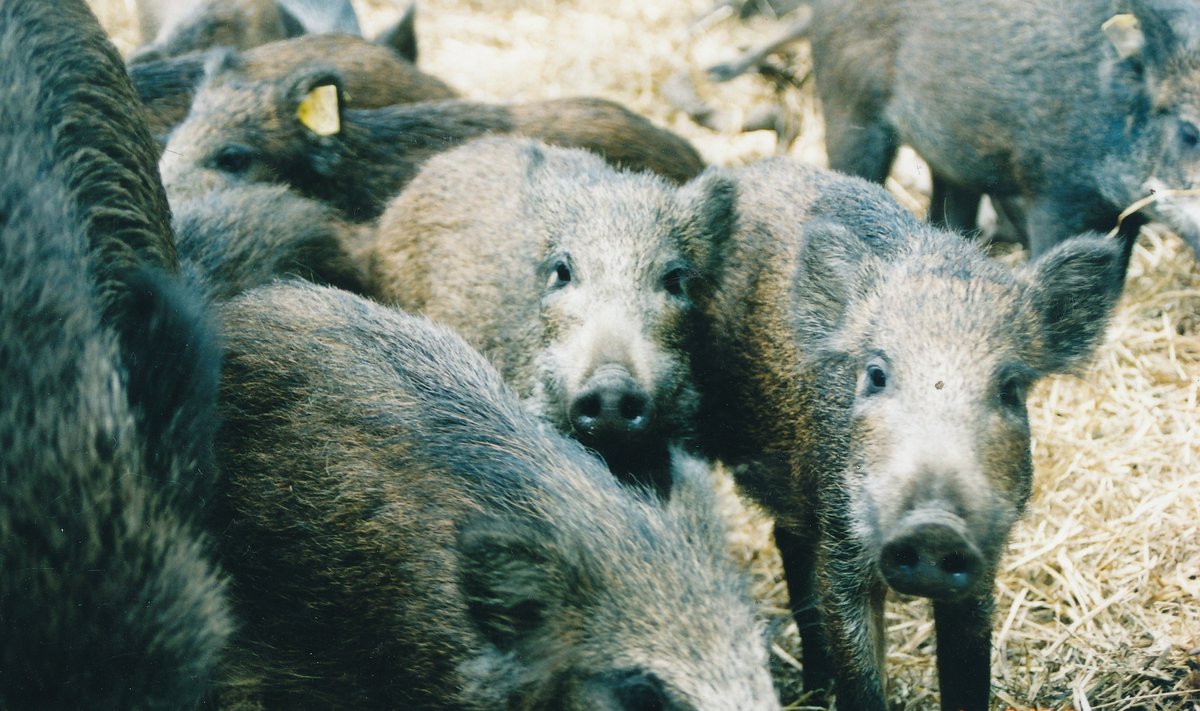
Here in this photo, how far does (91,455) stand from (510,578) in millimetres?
845

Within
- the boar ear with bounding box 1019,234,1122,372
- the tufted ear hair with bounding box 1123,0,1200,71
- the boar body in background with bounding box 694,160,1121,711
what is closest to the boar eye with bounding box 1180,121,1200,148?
the tufted ear hair with bounding box 1123,0,1200,71

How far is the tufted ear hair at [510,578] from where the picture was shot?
230 cm

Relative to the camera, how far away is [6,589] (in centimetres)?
172

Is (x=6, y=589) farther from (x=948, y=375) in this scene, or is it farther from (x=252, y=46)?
(x=252, y=46)

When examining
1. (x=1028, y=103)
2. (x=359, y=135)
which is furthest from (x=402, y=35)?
(x=1028, y=103)

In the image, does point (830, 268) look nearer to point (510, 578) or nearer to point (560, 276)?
point (560, 276)

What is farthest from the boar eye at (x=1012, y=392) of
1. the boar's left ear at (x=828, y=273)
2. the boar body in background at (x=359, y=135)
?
the boar body in background at (x=359, y=135)

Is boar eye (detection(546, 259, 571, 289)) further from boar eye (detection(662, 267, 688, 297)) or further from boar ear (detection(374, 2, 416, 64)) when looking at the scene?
boar ear (detection(374, 2, 416, 64))

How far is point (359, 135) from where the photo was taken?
17.6ft

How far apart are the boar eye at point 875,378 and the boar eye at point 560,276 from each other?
1174mm

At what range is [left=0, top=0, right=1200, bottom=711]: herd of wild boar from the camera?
6.38 feet

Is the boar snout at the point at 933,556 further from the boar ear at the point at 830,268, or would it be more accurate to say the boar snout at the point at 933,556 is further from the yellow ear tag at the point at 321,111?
the yellow ear tag at the point at 321,111

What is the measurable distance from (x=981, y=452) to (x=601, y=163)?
2.29 meters

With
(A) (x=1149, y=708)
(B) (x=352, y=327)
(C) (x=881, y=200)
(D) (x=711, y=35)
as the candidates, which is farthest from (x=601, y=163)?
(D) (x=711, y=35)
